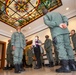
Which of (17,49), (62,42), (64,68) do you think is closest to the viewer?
(64,68)

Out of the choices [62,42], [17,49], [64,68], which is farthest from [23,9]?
[64,68]

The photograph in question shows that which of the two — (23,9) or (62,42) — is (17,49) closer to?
(62,42)

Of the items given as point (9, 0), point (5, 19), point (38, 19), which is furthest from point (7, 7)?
point (38, 19)

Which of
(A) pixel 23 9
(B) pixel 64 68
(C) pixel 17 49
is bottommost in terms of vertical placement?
(B) pixel 64 68

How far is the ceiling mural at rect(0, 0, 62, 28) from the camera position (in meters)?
3.93

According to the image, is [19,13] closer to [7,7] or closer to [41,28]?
[7,7]

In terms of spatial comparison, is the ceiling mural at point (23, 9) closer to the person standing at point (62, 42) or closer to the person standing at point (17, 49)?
the person standing at point (17, 49)

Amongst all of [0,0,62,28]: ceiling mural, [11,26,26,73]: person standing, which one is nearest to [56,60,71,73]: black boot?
[11,26,26,73]: person standing

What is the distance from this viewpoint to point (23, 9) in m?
4.31

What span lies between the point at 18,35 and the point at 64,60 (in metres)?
1.39

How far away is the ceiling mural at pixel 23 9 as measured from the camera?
393 cm

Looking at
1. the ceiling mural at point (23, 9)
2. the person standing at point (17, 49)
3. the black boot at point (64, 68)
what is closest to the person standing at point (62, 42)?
the black boot at point (64, 68)

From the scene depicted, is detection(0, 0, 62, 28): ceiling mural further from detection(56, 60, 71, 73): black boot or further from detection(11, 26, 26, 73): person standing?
detection(56, 60, 71, 73): black boot

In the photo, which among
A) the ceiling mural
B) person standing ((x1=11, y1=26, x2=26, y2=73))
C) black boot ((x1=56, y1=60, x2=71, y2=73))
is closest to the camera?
black boot ((x1=56, y1=60, x2=71, y2=73))
